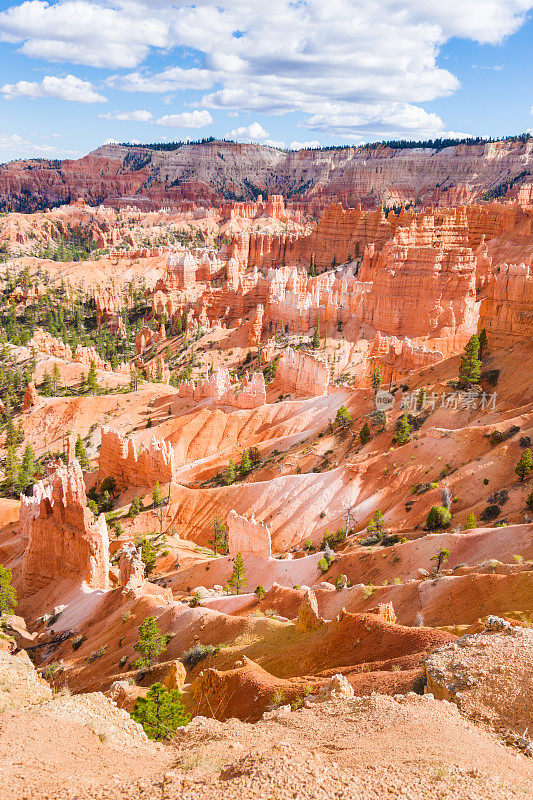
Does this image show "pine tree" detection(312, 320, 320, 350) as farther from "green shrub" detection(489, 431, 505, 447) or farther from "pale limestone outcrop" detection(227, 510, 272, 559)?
"pale limestone outcrop" detection(227, 510, 272, 559)

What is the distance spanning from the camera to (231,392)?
71.7 m

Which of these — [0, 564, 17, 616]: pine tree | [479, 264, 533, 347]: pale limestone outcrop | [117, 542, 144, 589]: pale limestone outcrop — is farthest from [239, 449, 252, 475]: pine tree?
[479, 264, 533, 347]: pale limestone outcrop

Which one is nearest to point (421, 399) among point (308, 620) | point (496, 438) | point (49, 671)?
point (496, 438)

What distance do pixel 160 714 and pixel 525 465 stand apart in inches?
975

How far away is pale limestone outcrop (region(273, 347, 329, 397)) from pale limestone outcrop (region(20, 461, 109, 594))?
3477 cm

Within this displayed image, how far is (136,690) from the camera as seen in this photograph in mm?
20984

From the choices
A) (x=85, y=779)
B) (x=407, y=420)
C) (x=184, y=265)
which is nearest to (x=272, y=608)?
(x=85, y=779)

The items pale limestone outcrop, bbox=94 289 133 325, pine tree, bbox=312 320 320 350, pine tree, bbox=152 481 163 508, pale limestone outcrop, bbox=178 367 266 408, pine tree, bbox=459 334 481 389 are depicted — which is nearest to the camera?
pine tree, bbox=459 334 481 389

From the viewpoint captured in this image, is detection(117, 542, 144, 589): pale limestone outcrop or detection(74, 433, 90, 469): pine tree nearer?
detection(117, 542, 144, 589): pale limestone outcrop

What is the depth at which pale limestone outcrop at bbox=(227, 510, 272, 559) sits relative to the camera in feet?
126

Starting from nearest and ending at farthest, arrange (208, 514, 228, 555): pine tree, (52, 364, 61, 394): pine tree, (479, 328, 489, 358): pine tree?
(208, 514, 228, 555): pine tree < (479, 328, 489, 358): pine tree < (52, 364, 61, 394): pine tree

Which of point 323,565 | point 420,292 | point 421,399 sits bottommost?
point 323,565

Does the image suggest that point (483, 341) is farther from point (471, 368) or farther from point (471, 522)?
point (471, 522)

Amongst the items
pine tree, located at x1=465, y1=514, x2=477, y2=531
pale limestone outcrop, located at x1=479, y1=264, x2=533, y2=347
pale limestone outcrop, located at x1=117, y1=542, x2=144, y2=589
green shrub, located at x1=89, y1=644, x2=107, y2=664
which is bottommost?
green shrub, located at x1=89, y1=644, x2=107, y2=664
